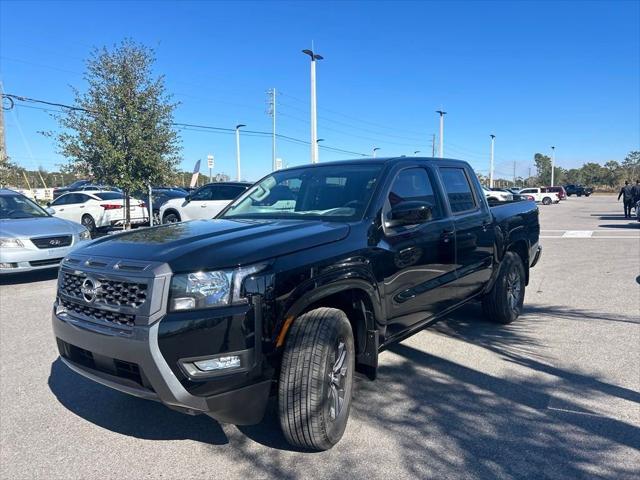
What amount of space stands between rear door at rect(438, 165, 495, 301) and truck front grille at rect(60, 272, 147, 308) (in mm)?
2913

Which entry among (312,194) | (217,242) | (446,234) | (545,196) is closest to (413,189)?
(446,234)

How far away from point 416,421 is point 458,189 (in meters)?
2.47

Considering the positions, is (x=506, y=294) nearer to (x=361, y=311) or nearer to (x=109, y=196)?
(x=361, y=311)

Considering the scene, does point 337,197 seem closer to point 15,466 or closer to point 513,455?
point 513,455

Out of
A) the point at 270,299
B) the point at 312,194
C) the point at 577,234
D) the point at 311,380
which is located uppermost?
the point at 312,194

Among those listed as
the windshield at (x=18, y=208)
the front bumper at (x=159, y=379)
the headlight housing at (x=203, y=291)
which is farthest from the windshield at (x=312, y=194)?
the windshield at (x=18, y=208)

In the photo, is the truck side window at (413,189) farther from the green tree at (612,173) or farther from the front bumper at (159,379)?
the green tree at (612,173)

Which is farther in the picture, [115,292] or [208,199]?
[208,199]

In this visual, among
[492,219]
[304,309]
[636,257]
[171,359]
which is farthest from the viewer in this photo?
[636,257]

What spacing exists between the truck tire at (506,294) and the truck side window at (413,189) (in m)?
1.65

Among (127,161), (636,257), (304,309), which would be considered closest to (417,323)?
(304,309)

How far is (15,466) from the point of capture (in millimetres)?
3070

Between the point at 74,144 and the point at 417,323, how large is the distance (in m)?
13.7

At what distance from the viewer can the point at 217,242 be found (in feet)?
9.77
